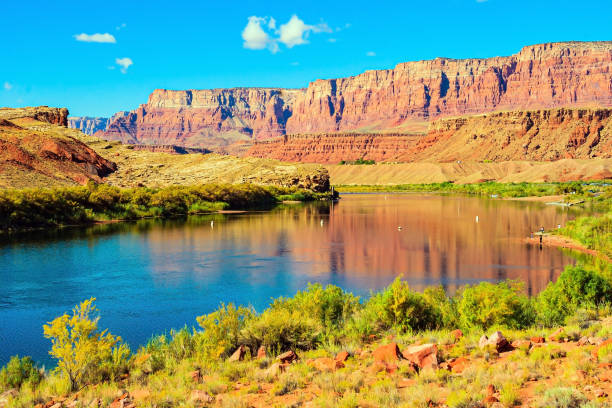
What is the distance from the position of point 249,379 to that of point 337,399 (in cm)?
201

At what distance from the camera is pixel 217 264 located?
88.9ft

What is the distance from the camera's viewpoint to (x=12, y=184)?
55.6 meters

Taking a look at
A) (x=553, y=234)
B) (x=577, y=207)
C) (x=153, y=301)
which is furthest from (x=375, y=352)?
(x=577, y=207)

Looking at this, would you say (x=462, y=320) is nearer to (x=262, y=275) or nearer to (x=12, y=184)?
(x=262, y=275)


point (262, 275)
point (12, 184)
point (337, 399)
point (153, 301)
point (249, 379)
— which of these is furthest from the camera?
point (12, 184)

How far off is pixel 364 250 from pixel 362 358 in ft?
69.5

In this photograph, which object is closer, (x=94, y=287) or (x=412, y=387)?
(x=412, y=387)

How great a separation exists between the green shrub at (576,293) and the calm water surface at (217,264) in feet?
18.4

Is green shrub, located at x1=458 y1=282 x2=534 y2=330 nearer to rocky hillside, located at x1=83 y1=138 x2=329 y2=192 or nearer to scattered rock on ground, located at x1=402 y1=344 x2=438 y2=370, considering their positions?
scattered rock on ground, located at x1=402 y1=344 x2=438 y2=370

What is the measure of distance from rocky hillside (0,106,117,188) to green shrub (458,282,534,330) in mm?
52189

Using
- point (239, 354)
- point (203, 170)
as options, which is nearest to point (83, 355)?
point (239, 354)

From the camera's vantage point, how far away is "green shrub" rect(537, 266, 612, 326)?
46.7 feet

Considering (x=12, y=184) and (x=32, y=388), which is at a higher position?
(x=12, y=184)

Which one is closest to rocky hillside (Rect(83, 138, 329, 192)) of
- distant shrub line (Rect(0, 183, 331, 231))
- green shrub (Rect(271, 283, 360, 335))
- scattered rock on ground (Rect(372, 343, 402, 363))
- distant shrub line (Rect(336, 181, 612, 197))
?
distant shrub line (Rect(0, 183, 331, 231))
